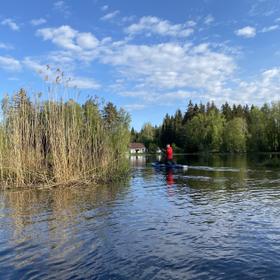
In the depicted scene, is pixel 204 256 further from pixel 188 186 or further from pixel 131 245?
pixel 188 186

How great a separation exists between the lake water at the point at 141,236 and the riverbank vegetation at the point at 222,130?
71.9 meters

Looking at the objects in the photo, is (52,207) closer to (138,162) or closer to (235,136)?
(138,162)

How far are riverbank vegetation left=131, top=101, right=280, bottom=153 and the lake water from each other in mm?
71902

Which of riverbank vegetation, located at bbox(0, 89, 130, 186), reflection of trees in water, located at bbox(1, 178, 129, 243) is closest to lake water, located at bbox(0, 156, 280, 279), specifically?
reflection of trees in water, located at bbox(1, 178, 129, 243)

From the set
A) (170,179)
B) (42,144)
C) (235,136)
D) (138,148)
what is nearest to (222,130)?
(235,136)

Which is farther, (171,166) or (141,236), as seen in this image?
(171,166)

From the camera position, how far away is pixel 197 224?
37.0 ft

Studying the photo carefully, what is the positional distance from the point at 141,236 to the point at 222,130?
94448 mm

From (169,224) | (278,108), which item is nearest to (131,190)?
(169,224)

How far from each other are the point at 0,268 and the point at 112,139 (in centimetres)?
1959

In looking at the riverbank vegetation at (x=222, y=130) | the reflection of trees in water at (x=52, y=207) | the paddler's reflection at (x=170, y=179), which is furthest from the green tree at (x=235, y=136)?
the reflection of trees in water at (x=52, y=207)

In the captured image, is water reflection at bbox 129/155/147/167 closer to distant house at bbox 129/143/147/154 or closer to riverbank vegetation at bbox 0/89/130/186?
riverbank vegetation at bbox 0/89/130/186

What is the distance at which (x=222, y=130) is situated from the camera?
101m

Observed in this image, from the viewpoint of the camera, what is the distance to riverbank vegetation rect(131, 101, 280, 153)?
84938 millimetres
